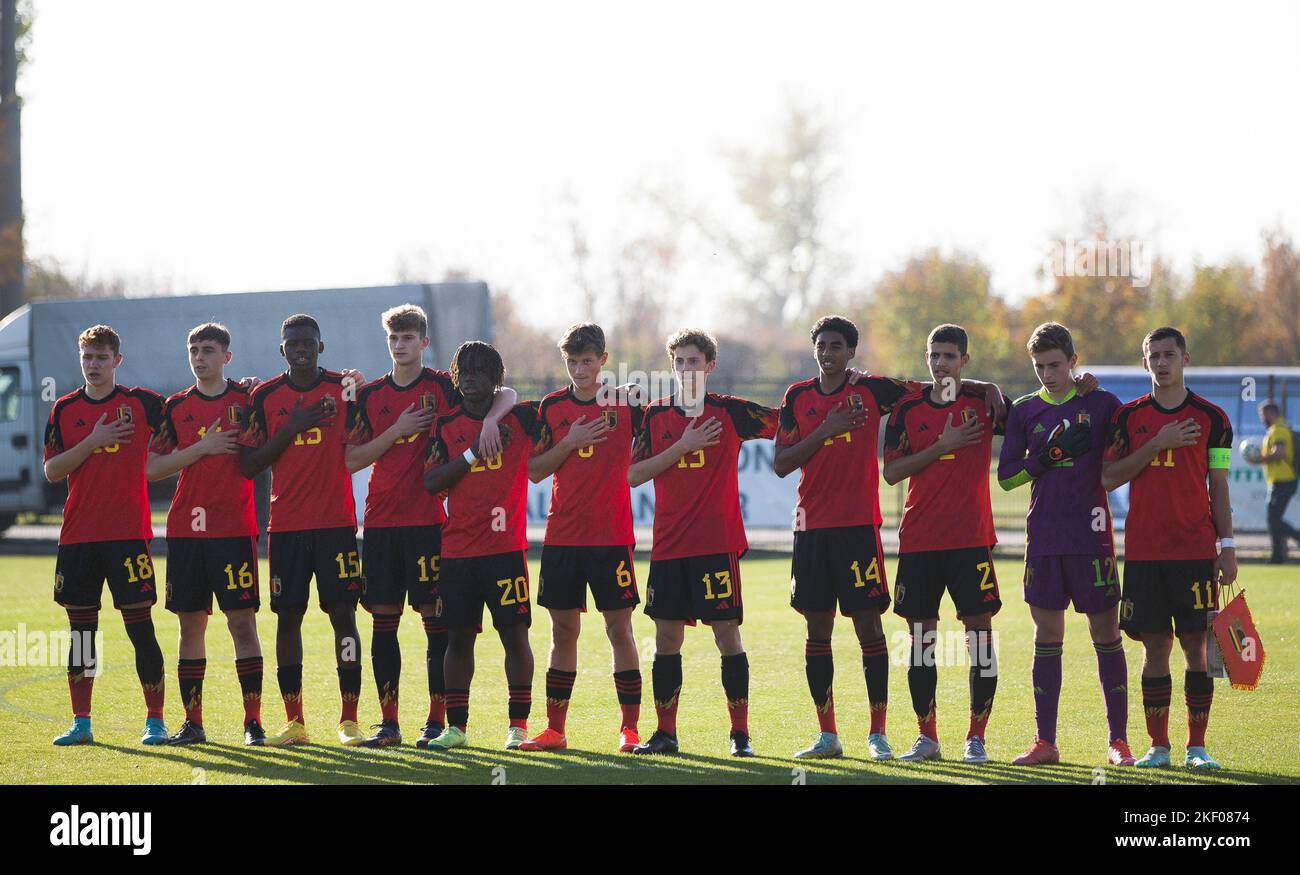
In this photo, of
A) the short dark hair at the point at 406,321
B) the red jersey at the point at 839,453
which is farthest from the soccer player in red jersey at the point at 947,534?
the short dark hair at the point at 406,321

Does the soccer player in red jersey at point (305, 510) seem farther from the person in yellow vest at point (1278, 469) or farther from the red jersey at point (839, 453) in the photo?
the person in yellow vest at point (1278, 469)

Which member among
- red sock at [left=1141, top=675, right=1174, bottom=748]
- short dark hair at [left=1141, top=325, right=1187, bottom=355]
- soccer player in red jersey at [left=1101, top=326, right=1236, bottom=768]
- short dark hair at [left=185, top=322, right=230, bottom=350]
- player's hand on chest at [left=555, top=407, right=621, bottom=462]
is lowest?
red sock at [left=1141, top=675, right=1174, bottom=748]

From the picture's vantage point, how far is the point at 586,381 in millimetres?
8445

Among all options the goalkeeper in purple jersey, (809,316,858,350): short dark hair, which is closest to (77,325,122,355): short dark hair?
(809,316,858,350): short dark hair

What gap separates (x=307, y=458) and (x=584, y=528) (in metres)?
1.74

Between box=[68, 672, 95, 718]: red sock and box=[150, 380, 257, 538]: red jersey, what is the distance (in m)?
1.03

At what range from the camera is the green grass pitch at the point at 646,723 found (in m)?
7.52

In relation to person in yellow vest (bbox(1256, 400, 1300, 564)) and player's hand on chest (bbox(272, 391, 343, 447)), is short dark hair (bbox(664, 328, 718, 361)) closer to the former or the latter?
player's hand on chest (bbox(272, 391, 343, 447))

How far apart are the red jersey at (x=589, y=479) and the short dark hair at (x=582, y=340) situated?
291mm

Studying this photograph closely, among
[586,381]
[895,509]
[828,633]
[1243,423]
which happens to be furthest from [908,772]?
[895,509]

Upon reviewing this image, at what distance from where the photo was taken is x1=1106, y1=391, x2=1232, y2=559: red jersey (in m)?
7.89

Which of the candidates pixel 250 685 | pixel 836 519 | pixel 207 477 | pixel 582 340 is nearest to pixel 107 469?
pixel 207 477
